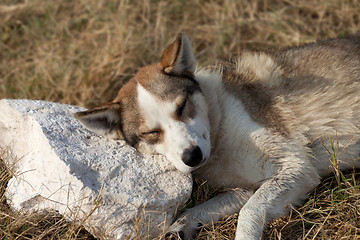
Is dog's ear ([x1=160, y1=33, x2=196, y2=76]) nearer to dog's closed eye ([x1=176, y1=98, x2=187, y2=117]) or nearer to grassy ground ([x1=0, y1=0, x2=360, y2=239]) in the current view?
dog's closed eye ([x1=176, y1=98, x2=187, y2=117])

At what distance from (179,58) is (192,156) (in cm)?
87

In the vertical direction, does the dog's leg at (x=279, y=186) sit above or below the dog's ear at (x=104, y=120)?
below

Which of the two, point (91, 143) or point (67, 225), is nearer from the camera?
point (67, 225)

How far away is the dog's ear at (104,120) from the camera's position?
3.45m

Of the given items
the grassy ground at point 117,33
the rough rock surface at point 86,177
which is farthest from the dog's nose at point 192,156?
the grassy ground at point 117,33

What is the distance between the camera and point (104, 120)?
3576 mm

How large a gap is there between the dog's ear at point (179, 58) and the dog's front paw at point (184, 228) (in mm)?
1165

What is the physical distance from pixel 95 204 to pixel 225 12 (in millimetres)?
4196

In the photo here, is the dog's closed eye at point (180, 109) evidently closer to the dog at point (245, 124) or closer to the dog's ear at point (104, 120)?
the dog at point (245, 124)

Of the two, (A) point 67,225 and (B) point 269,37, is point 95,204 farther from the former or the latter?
(B) point 269,37

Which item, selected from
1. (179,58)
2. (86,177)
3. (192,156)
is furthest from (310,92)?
(86,177)

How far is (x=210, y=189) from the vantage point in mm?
3725

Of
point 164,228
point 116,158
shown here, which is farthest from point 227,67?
point 164,228

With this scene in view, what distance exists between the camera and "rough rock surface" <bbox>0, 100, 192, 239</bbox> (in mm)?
3057
